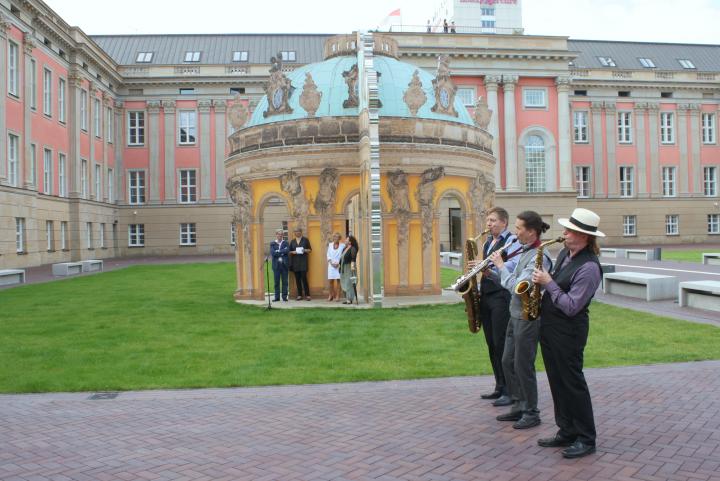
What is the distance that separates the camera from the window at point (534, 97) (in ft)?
194

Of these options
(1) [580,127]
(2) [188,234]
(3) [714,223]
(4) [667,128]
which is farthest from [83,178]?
(3) [714,223]

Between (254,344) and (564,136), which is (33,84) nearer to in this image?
(254,344)

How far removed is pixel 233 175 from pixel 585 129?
49135 millimetres

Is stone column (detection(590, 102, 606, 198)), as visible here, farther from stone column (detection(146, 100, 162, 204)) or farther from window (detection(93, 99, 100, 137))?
window (detection(93, 99, 100, 137))

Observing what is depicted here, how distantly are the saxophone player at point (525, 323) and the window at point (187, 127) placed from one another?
55045mm

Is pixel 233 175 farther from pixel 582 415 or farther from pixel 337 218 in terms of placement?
pixel 582 415

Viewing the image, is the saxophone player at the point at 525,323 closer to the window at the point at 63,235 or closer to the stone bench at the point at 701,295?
the stone bench at the point at 701,295

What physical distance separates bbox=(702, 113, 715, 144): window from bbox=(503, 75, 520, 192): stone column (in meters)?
20.4

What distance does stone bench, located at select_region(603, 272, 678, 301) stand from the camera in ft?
62.7

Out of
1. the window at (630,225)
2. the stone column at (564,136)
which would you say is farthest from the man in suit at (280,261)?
the window at (630,225)

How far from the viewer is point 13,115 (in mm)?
37531

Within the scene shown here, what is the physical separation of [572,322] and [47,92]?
44.0m

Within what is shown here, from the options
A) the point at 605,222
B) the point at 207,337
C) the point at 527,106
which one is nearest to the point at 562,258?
the point at 207,337

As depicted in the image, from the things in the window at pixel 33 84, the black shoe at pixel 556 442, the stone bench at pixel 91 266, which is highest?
the window at pixel 33 84
